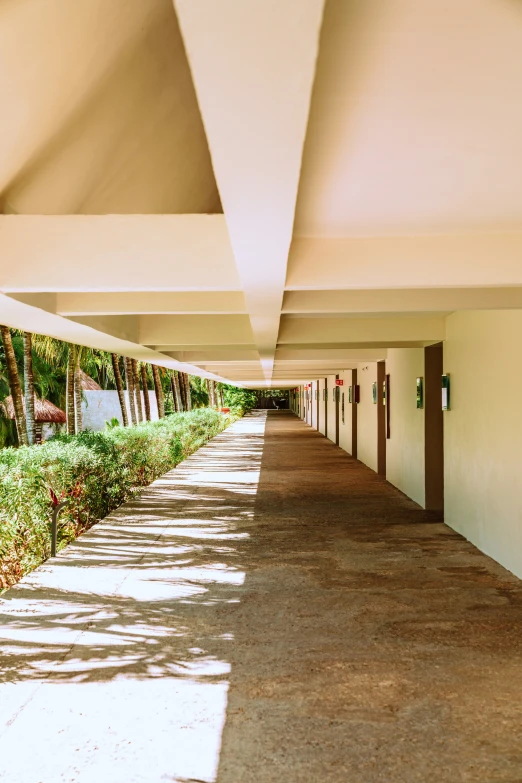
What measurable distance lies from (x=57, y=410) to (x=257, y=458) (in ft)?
41.3

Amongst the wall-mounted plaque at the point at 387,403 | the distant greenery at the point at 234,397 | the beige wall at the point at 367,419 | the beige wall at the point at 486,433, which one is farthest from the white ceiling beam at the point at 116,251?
the distant greenery at the point at 234,397

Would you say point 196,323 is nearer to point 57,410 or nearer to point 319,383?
point 57,410

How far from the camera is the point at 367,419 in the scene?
17328 millimetres

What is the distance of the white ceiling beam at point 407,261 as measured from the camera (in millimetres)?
4910

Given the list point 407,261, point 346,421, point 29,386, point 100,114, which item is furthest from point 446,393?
point 346,421

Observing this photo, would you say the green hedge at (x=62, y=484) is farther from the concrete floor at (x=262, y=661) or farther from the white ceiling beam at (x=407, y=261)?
the white ceiling beam at (x=407, y=261)

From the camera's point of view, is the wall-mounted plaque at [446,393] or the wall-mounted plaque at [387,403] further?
the wall-mounted plaque at [387,403]

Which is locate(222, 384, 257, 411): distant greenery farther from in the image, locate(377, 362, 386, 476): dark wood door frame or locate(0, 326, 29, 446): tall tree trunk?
locate(0, 326, 29, 446): tall tree trunk

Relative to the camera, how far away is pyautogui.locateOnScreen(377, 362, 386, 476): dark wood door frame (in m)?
15.3

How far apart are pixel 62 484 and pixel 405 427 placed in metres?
6.49

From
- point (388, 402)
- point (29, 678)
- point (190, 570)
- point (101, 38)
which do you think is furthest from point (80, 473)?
point (388, 402)

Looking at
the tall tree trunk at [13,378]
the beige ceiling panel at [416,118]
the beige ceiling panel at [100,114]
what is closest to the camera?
the beige ceiling panel at [416,118]

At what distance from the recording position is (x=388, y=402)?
13906 mm

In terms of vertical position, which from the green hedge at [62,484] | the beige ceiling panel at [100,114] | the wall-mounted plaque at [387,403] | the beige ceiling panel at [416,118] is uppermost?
the beige ceiling panel at [100,114]
